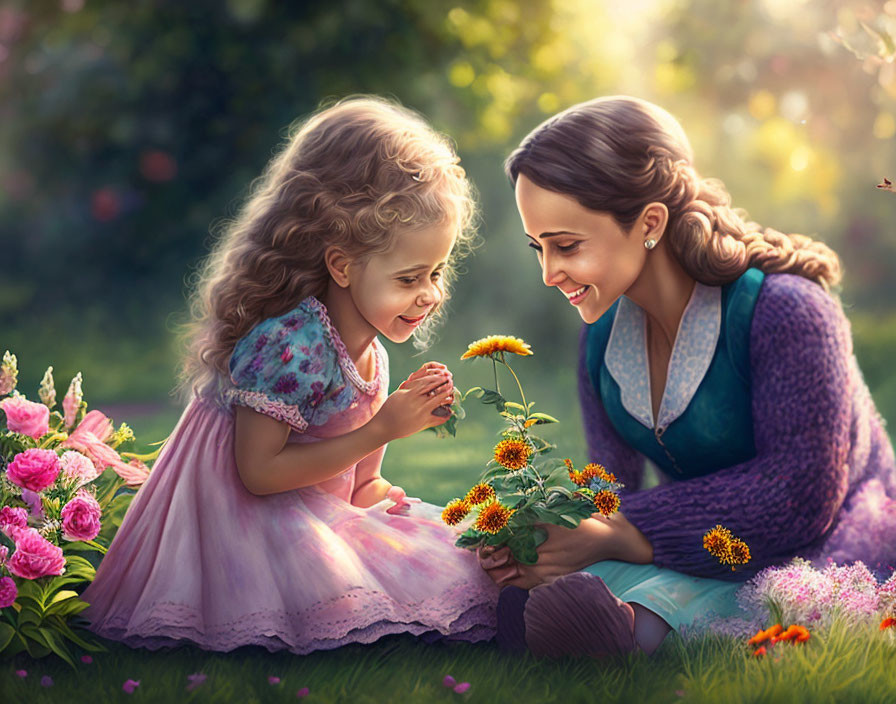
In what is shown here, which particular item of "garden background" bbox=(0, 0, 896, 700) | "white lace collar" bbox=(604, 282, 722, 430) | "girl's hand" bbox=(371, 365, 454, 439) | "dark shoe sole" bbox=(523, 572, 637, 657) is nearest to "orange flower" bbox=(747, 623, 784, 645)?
"dark shoe sole" bbox=(523, 572, 637, 657)

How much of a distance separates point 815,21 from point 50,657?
8.90 metres

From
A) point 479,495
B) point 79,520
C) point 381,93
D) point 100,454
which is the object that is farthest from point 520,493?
point 381,93

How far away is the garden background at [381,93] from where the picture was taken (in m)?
8.44

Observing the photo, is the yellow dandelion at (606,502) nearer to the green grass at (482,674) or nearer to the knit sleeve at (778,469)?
the knit sleeve at (778,469)

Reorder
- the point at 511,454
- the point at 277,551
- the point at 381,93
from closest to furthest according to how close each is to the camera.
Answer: the point at 511,454
the point at 277,551
the point at 381,93

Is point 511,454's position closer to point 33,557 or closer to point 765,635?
point 765,635

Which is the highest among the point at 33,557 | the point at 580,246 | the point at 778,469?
the point at 580,246

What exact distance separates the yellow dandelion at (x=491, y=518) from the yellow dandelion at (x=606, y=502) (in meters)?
0.27

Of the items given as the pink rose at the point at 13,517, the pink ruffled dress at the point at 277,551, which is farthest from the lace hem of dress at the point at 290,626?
the pink rose at the point at 13,517

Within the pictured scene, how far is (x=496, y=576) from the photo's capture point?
307 centimetres

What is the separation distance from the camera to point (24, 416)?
351 centimetres

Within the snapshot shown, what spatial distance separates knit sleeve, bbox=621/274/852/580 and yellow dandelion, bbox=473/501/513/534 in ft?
1.55

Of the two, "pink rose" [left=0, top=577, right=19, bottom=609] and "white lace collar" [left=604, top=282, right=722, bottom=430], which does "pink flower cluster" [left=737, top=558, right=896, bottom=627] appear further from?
"pink rose" [left=0, top=577, right=19, bottom=609]

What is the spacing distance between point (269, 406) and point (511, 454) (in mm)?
714
